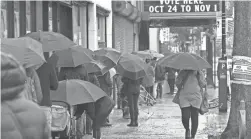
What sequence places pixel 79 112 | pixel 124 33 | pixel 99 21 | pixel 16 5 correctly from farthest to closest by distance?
pixel 124 33, pixel 99 21, pixel 16 5, pixel 79 112

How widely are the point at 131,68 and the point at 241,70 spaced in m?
3.88

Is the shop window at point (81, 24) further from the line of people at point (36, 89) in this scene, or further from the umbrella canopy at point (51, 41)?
the umbrella canopy at point (51, 41)

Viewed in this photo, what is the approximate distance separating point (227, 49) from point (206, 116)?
3.33 meters

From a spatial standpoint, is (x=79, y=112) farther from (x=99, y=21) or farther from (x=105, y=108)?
(x=99, y=21)

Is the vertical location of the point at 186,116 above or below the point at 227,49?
below

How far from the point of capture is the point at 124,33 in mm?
28062

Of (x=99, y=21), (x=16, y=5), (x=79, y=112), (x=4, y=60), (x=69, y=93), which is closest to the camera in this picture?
(x=4, y=60)

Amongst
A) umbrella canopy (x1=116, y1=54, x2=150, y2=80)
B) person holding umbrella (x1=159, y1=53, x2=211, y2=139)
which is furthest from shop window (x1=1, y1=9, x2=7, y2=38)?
person holding umbrella (x1=159, y1=53, x2=211, y2=139)

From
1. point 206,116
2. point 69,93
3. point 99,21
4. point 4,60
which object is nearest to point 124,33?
point 99,21

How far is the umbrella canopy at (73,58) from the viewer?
10.3 metres

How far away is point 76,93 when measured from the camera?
350 inches

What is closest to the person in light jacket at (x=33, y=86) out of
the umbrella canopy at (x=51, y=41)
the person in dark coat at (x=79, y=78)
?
the umbrella canopy at (x=51, y=41)

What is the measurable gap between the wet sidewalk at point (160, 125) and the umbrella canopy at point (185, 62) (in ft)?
5.77

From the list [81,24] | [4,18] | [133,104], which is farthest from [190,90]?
[81,24]
